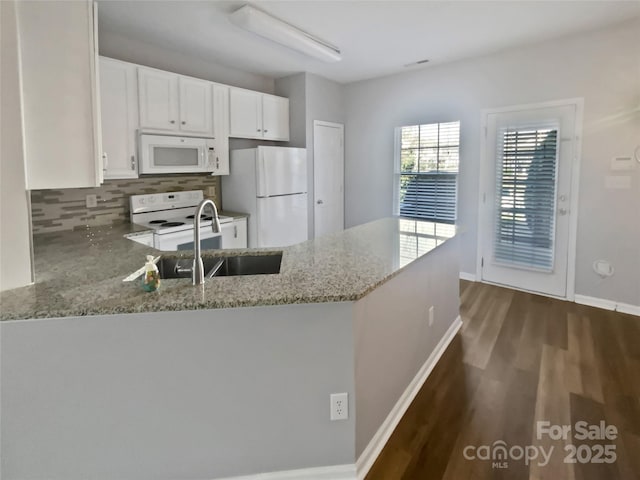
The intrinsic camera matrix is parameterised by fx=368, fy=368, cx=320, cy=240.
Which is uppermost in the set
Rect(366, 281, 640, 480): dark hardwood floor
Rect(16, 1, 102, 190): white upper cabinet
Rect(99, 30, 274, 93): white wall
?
Rect(99, 30, 274, 93): white wall

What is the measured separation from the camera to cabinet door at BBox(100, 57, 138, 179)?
313cm

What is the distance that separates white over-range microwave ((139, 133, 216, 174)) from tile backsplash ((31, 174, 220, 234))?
340 millimetres

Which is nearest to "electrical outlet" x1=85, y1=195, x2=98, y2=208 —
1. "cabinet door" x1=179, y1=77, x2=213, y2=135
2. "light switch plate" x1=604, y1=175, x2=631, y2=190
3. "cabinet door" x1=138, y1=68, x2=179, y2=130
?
"cabinet door" x1=138, y1=68, x2=179, y2=130

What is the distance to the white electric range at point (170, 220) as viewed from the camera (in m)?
3.31

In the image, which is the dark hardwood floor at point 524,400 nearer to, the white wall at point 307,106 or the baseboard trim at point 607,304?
the baseboard trim at point 607,304

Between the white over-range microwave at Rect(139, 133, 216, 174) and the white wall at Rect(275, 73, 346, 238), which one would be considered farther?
the white wall at Rect(275, 73, 346, 238)

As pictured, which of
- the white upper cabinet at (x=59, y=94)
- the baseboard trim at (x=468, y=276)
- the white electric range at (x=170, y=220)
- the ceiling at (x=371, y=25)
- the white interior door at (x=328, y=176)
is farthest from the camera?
the white interior door at (x=328, y=176)

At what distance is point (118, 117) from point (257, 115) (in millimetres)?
1661

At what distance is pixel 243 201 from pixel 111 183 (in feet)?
4.42

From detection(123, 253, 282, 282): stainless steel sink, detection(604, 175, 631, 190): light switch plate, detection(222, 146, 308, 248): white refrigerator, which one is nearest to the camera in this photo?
detection(123, 253, 282, 282): stainless steel sink

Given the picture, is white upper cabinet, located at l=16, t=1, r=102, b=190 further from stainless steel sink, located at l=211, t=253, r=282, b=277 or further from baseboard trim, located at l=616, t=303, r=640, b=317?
baseboard trim, located at l=616, t=303, r=640, b=317

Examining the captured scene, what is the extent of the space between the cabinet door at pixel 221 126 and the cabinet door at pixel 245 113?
6 centimetres

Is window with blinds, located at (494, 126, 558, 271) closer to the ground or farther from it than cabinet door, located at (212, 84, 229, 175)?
closer to the ground

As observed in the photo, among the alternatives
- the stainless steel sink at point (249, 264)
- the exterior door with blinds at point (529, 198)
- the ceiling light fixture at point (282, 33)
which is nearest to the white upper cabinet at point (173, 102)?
the ceiling light fixture at point (282, 33)
